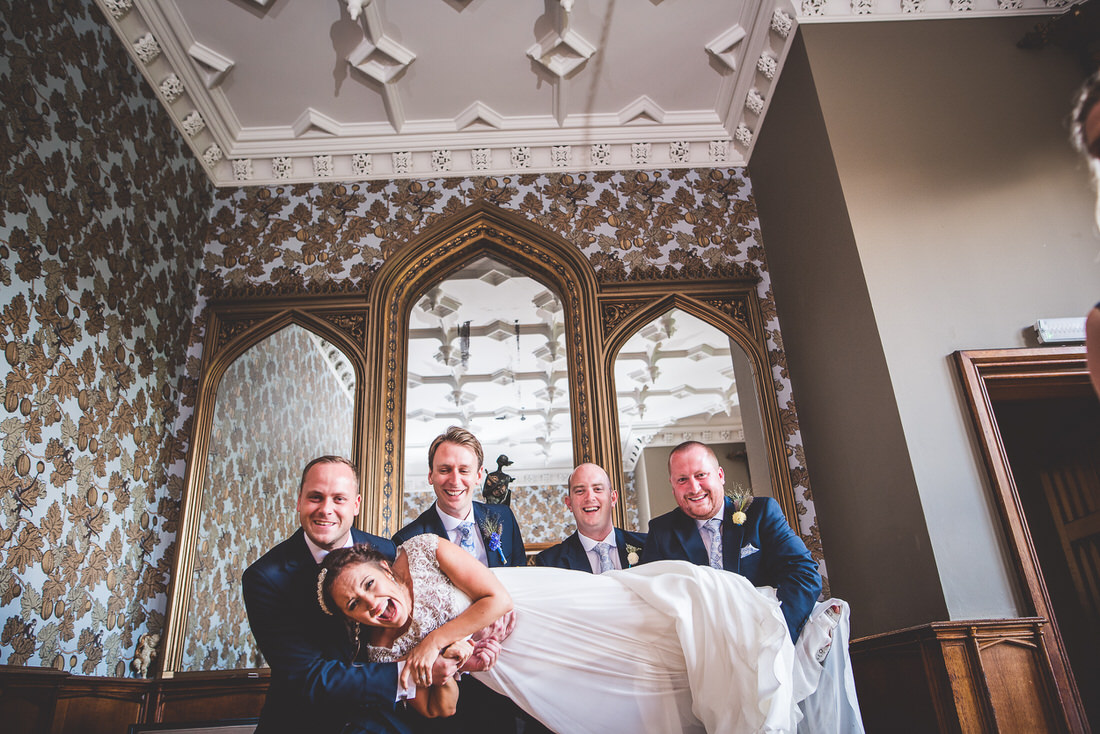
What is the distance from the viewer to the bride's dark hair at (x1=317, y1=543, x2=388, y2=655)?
2.31 m

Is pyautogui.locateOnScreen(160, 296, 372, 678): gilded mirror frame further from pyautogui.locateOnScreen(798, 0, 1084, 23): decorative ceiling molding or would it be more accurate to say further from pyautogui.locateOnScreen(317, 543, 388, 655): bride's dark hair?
pyautogui.locateOnScreen(798, 0, 1084, 23): decorative ceiling molding

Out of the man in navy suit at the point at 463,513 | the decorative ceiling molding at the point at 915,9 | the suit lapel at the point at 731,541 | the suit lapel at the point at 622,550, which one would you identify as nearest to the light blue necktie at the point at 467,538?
the man in navy suit at the point at 463,513

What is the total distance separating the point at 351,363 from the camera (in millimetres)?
5039

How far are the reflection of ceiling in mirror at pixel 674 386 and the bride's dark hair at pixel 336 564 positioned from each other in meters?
2.59

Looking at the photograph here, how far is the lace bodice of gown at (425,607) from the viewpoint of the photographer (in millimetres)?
2336

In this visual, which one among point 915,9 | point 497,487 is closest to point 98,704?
point 497,487

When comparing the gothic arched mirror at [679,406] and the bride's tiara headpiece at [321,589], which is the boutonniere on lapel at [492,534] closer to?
the bride's tiara headpiece at [321,589]

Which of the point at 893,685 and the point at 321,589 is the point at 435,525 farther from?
the point at 893,685

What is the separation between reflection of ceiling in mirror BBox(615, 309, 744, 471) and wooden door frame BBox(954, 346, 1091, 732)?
1525mm

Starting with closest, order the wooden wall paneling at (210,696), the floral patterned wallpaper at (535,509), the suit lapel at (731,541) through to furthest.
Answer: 1. the suit lapel at (731,541)
2. the wooden wall paneling at (210,696)
3. the floral patterned wallpaper at (535,509)

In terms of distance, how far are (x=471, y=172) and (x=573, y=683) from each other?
13.5 feet

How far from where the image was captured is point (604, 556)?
3.56 m

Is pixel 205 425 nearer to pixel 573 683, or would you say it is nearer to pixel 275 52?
pixel 275 52

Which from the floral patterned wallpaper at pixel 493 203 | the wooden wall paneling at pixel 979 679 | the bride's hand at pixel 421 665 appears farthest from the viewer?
the floral patterned wallpaper at pixel 493 203
